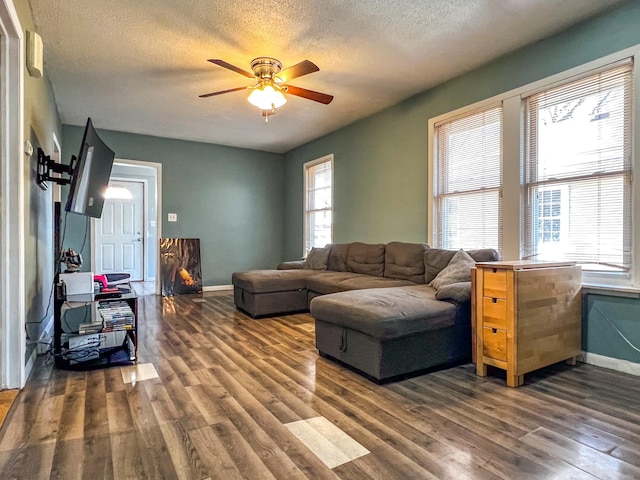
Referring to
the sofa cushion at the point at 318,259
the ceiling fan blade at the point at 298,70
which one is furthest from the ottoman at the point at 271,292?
the ceiling fan blade at the point at 298,70

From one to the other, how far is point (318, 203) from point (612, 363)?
14.3 feet

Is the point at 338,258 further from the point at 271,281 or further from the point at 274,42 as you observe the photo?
the point at 274,42

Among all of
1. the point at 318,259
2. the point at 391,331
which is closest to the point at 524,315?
the point at 391,331

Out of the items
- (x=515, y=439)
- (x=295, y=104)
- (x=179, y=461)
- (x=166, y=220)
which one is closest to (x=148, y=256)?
(x=166, y=220)

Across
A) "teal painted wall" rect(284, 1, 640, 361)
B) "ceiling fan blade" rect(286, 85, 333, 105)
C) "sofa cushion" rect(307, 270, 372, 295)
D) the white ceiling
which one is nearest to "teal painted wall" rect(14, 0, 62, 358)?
the white ceiling

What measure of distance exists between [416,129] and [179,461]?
385cm

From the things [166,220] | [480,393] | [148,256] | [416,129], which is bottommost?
[480,393]

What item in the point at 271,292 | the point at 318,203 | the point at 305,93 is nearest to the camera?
the point at 305,93

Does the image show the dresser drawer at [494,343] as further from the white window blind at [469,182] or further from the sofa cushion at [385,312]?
the white window blind at [469,182]

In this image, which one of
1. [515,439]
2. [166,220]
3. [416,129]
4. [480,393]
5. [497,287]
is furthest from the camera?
[166,220]

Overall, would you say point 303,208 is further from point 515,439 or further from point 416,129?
point 515,439

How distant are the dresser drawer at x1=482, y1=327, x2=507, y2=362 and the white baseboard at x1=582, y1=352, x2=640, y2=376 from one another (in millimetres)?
879

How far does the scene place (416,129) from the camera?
421 centimetres

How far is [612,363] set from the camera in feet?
8.46
